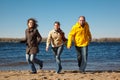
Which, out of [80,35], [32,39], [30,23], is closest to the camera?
[30,23]

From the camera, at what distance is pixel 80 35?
12281 millimetres

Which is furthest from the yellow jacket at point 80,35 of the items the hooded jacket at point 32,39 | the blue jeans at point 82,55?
the hooded jacket at point 32,39

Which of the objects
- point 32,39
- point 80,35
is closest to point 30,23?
point 32,39

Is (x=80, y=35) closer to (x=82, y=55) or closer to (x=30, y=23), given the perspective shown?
(x=82, y=55)

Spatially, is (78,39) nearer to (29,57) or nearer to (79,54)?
(79,54)

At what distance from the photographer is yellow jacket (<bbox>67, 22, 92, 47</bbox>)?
12.2 m

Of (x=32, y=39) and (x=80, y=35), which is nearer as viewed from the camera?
(x=32, y=39)

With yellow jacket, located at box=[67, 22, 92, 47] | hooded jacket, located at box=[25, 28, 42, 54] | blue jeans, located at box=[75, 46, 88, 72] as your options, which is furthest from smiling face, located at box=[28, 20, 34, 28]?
blue jeans, located at box=[75, 46, 88, 72]

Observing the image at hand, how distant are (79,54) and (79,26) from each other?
103 cm

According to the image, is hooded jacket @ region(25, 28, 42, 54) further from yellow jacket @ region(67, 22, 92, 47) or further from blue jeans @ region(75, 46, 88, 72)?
blue jeans @ region(75, 46, 88, 72)

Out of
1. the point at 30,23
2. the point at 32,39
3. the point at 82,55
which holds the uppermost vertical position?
the point at 30,23

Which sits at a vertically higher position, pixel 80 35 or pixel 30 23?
pixel 30 23

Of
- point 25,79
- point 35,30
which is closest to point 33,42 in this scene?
point 35,30

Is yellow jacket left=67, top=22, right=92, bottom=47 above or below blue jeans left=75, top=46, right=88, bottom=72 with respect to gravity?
above
